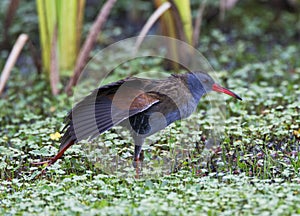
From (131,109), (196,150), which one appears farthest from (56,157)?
(196,150)

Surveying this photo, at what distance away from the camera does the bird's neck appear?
5.25 meters

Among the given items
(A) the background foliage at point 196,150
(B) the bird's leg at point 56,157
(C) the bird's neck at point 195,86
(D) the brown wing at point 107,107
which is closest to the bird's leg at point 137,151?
(A) the background foliage at point 196,150

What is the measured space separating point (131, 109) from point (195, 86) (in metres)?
0.83

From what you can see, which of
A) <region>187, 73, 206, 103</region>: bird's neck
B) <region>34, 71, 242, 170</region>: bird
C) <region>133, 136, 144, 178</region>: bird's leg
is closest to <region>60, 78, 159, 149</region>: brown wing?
<region>34, 71, 242, 170</region>: bird

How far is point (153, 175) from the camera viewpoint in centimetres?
489

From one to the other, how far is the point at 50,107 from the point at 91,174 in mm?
1936

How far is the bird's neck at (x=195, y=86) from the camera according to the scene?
525cm

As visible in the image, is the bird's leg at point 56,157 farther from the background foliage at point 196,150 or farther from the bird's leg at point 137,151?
the bird's leg at point 137,151

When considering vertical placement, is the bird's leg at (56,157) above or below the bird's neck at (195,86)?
below

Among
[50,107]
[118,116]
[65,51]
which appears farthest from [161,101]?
[65,51]

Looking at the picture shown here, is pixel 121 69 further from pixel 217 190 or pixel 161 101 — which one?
pixel 217 190

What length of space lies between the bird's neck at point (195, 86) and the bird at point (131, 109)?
6cm

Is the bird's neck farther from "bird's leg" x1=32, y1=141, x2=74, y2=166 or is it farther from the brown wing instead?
"bird's leg" x1=32, y1=141, x2=74, y2=166

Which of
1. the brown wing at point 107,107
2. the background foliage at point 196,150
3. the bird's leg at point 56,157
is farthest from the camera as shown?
the bird's leg at point 56,157
